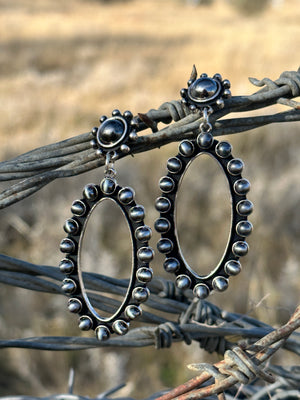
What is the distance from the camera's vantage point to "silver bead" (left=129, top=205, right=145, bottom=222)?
0.85 metres

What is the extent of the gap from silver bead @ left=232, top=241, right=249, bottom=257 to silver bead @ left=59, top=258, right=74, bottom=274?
0.90ft

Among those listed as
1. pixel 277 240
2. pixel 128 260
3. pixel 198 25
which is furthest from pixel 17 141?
pixel 198 25

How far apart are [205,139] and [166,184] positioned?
0.10m

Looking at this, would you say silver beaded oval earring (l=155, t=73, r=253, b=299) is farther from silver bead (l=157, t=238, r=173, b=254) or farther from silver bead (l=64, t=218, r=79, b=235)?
silver bead (l=64, t=218, r=79, b=235)

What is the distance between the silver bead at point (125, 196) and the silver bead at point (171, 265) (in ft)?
0.39

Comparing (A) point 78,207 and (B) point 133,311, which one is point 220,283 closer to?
(B) point 133,311

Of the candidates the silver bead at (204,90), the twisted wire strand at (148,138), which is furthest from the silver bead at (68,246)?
the silver bead at (204,90)

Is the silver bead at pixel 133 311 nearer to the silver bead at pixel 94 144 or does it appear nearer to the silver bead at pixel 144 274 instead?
the silver bead at pixel 144 274

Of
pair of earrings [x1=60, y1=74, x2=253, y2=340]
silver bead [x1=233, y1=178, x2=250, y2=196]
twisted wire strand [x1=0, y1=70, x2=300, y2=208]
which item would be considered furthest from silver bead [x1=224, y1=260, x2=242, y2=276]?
twisted wire strand [x1=0, y1=70, x2=300, y2=208]

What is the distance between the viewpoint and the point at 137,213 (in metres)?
0.85

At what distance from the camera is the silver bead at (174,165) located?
863 mm

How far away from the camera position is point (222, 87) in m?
0.85

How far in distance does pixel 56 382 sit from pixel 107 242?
1053 millimetres

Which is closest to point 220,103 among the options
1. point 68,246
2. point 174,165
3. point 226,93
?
point 226,93
